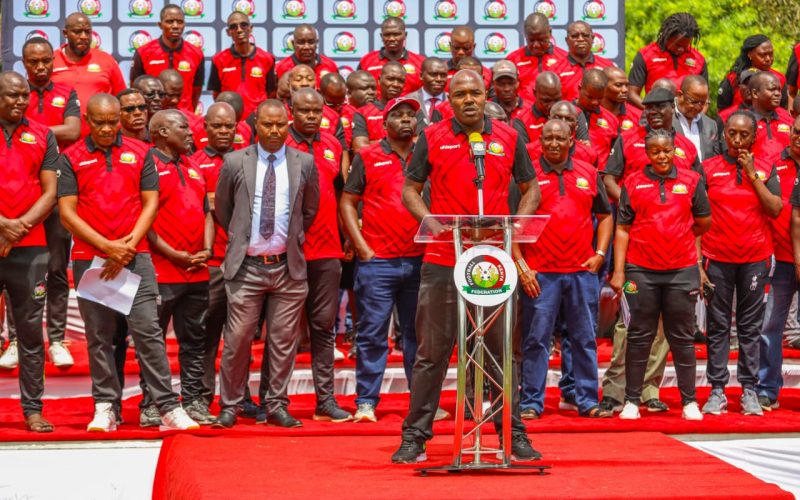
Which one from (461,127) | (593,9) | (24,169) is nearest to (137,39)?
(593,9)

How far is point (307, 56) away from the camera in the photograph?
1195cm

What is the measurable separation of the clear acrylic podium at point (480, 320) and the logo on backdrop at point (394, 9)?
6.89 meters

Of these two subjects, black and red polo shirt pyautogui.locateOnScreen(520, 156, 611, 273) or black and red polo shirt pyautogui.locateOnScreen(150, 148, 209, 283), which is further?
black and red polo shirt pyautogui.locateOnScreen(520, 156, 611, 273)

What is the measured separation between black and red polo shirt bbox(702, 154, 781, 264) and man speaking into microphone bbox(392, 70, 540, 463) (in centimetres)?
262

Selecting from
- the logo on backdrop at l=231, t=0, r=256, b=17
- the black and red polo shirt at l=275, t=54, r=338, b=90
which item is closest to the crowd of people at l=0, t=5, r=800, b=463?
the black and red polo shirt at l=275, t=54, r=338, b=90

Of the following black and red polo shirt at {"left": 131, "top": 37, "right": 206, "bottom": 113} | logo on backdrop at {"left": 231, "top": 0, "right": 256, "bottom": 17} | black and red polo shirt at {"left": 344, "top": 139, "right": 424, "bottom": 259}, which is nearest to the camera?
black and red polo shirt at {"left": 344, "top": 139, "right": 424, "bottom": 259}

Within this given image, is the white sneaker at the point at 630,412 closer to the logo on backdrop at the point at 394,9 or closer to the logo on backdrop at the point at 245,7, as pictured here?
the logo on backdrop at the point at 394,9

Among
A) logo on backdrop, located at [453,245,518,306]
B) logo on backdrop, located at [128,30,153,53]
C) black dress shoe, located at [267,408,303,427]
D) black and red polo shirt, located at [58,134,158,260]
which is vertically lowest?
black dress shoe, located at [267,408,303,427]

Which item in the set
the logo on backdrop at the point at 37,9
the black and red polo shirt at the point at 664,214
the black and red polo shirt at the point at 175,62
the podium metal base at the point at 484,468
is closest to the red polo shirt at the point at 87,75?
the black and red polo shirt at the point at 175,62

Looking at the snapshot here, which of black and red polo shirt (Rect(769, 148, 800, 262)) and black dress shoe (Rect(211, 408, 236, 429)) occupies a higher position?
→ black and red polo shirt (Rect(769, 148, 800, 262))

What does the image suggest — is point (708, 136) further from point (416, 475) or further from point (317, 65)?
point (416, 475)

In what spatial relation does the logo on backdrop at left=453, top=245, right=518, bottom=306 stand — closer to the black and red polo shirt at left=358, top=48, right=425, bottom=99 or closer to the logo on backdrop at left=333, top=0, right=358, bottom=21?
the black and red polo shirt at left=358, top=48, right=425, bottom=99

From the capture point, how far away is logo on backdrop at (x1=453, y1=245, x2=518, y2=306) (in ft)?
21.7

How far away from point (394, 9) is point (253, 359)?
188 inches
